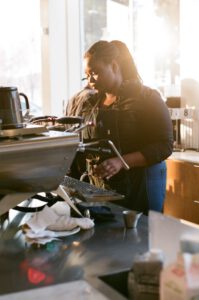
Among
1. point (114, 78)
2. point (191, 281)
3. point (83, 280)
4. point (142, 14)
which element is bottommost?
point (83, 280)

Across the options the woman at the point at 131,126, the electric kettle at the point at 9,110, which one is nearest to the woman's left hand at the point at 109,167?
the woman at the point at 131,126

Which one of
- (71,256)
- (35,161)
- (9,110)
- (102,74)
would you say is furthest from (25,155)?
(102,74)

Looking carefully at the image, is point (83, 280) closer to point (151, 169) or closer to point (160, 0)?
point (151, 169)

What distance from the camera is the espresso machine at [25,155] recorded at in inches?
61.1

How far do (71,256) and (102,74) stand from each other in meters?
1.04

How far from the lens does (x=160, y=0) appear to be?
4.49 m

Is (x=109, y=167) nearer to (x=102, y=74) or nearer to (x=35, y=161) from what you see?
(x=35, y=161)

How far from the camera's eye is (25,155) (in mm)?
1561

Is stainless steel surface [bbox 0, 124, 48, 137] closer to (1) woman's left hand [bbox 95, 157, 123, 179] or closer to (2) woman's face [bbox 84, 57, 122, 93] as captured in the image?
(1) woman's left hand [bbox 95, 157, 123, 179]

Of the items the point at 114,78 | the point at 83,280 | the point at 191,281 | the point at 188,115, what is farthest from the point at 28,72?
the point at 191,281

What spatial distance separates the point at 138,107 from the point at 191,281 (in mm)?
1541

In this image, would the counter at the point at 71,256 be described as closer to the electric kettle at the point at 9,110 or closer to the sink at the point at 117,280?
the sink at the point at 117,280

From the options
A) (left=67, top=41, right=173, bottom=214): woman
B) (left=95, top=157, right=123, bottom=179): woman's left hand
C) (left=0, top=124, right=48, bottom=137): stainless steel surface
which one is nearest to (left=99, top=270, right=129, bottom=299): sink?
(left=0, top=124, right=48, bottom=137): stainless steel surface

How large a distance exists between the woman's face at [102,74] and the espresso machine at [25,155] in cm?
60
